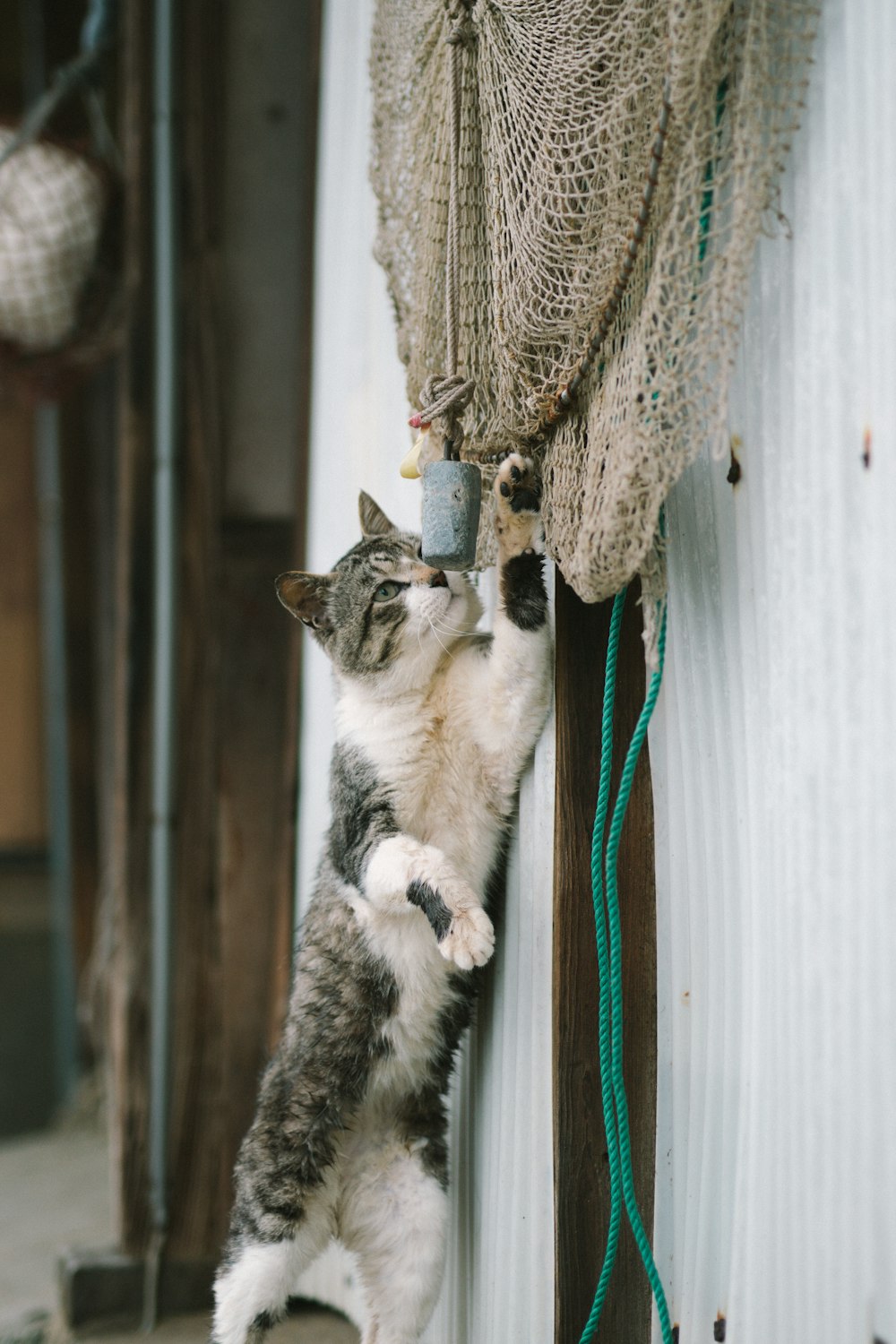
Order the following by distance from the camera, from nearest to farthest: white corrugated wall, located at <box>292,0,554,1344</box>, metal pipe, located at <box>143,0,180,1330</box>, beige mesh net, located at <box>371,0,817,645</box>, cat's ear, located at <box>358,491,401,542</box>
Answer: beige mesh net, located at <box>371,0,817,645</box> < white corrugated wall, located at <box>292,0,554,1344</box> < cat's ear, located at <box>358,491,401,542</box> < metal pipe, located at <box>143,0,180,1330</box>

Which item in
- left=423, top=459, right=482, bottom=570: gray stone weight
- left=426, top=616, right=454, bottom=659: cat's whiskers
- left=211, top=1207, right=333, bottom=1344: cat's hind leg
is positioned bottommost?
left=211, top=1207, right=333, bottom=1344: cat's hind leg

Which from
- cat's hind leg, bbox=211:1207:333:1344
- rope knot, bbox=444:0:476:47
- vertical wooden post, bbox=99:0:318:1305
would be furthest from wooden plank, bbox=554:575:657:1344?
vertical wooden post, bbox=99:0:318:1305

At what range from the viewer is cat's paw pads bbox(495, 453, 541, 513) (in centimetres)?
151

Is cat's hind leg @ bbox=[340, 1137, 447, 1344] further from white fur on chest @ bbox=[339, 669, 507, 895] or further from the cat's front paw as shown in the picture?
the cat's front paw

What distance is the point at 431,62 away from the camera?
1.60 meters

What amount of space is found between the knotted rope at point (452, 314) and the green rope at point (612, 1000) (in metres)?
0.32

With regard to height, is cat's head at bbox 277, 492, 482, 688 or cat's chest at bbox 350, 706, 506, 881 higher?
cat's head at bbox 277, 492, 482, 688

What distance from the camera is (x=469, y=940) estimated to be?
140cm

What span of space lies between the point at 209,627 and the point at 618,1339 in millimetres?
1977

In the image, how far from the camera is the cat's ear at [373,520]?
1982 mm

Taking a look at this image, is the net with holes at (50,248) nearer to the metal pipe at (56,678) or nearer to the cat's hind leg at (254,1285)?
the metal pipe at (56,678)

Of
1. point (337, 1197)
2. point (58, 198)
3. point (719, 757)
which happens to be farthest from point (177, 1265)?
point (58, 198)

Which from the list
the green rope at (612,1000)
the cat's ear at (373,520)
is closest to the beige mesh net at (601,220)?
the green rope at (612,1000)

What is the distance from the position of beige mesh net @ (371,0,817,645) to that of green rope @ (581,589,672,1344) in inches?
9.1
